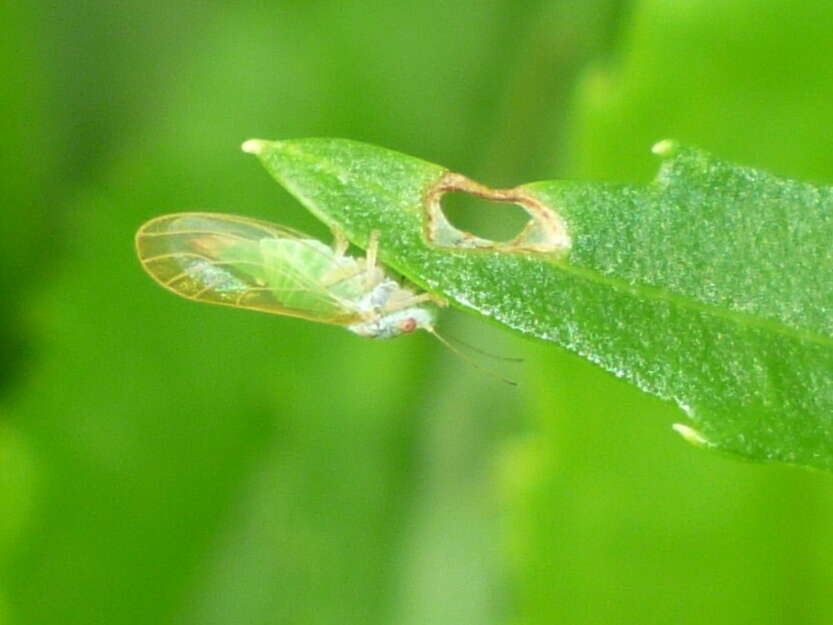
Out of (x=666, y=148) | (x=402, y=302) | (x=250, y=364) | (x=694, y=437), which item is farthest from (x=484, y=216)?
(x=694, y=437)

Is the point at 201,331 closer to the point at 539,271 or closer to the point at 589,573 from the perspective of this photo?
the point at 589,573

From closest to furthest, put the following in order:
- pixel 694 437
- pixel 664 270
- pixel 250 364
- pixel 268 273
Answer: pixel 694 437 → pixel 664 270 → pixel 268 273 → pixel 250 364

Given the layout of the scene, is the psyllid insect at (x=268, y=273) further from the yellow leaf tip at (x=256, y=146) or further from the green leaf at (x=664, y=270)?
the green leaf at (x=664, y=270)

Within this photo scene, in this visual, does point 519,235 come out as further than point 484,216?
No

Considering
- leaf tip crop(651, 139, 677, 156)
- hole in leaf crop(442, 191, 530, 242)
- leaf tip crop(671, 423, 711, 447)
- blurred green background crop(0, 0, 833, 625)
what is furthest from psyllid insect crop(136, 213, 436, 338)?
hole in leaf crop(442, 191, 530, 242)

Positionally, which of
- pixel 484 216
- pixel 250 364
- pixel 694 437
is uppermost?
pixel 694 437

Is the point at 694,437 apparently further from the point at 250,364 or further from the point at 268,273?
the point at 250,364

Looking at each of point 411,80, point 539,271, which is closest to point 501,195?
point 539,271
